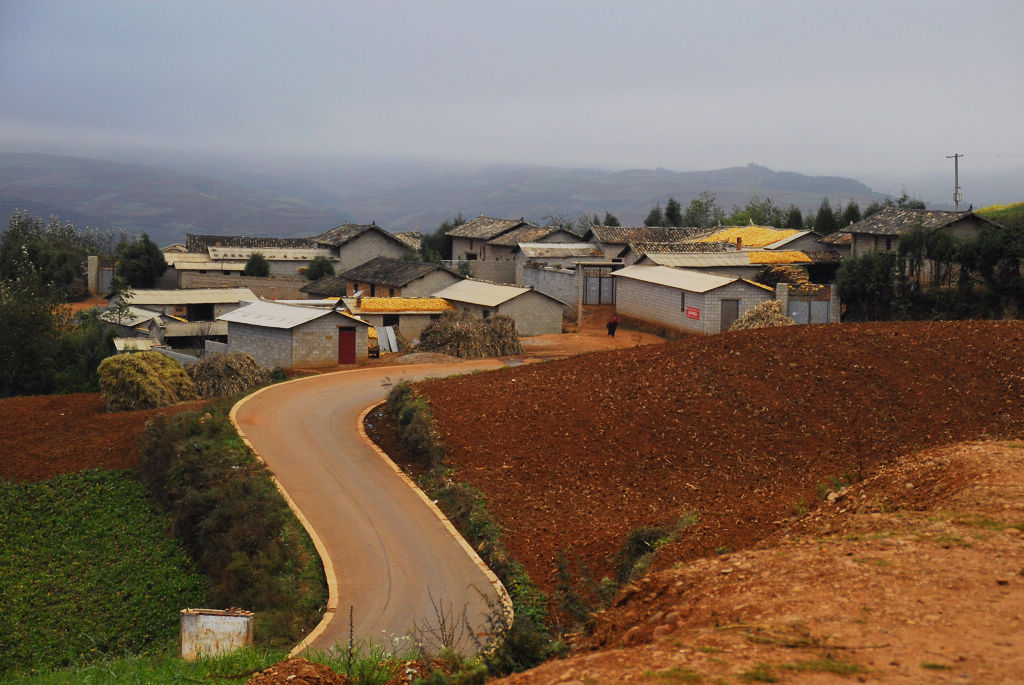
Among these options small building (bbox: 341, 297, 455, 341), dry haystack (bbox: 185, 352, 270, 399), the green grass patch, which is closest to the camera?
the green grass patch

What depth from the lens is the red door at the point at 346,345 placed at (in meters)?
35.1

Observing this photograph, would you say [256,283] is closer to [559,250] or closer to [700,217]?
[559,250]

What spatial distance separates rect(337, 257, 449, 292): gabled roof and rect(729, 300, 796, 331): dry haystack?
18.4m

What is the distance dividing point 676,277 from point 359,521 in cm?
2618

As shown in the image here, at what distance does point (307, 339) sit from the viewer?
3456 cm

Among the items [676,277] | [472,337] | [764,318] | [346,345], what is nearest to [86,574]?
[346,345]

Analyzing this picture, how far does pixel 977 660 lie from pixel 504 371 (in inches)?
775

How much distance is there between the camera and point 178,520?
18953 mm

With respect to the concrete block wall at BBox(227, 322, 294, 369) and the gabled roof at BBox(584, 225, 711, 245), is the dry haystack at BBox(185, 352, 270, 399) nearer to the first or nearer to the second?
the concrete block wall at BBox(227, 322, 294, 369)

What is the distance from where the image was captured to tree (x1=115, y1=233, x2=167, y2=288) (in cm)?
6250

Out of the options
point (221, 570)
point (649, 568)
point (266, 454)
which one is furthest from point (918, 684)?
point (266, 454)

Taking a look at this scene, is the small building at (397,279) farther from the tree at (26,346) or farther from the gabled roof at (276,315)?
the tree at (26,346)

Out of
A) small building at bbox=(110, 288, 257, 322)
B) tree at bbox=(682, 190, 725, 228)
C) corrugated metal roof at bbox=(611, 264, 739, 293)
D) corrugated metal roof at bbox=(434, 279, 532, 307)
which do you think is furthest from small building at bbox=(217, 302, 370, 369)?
tree at bbox=(682, 190, 725, 228)

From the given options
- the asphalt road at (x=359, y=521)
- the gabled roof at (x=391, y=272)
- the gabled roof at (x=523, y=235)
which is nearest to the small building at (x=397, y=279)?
the gabled roof at (x=391, y=272)
